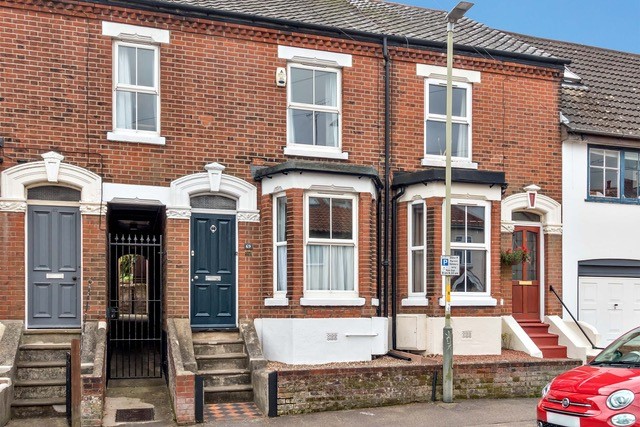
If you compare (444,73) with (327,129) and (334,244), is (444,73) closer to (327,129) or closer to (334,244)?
(327,129)

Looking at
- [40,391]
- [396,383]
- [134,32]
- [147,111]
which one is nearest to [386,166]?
[396,383]

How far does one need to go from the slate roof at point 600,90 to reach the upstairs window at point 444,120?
8.07ft

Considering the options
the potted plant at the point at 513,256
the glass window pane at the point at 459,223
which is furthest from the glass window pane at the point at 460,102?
the potted plant at the point at 513,256

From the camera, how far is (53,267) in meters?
12.7

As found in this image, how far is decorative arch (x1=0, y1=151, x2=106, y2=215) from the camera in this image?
1227 cm

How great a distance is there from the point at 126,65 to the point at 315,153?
12.5 feet

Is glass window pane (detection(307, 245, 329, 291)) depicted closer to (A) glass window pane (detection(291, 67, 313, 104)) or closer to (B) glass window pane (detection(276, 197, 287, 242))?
(B) glass window pane (detection(276, 197, 287, 242))

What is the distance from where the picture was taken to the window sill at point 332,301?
43.2 ft

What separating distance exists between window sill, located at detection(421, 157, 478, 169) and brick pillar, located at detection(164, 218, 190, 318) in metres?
5.07

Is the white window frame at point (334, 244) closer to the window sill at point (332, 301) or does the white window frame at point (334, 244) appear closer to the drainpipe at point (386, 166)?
the window sill at point (332, 301)

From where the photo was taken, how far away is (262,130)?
14039 mm

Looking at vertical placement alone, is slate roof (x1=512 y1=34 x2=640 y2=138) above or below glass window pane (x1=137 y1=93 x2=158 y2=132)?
above

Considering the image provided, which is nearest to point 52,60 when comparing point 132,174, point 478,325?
point 132,174

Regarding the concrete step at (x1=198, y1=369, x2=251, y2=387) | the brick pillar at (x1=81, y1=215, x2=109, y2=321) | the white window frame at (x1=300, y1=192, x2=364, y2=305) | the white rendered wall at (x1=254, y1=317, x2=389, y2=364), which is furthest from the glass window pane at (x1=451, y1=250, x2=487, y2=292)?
the brick pillar at (x1=81, y1=215, x2=109, y2=321)
